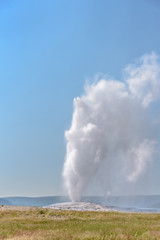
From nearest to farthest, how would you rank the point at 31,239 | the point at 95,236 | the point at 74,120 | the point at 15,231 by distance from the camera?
1. the point at 31,239
2. the point at 95,236
3. the point at 15,231
4. the point at 74,120

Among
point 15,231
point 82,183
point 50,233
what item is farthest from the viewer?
point 82,183

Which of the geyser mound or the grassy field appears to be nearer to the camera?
the grassy field

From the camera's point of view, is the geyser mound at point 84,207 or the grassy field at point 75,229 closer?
the grassy field at point 75,229

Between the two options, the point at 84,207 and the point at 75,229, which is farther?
the point at 84,207

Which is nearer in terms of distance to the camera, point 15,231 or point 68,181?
point 15,231

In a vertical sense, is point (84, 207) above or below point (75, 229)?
above

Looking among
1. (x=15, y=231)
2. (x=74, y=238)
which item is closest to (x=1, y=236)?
(x=15, y=231)

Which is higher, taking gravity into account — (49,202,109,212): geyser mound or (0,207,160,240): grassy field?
(49,202,109,212): geyser mound

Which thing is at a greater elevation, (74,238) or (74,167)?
(74,167)

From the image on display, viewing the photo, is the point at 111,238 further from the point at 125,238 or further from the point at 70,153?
the point at 70,153

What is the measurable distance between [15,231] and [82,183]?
59127mm

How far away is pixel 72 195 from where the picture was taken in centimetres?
8038

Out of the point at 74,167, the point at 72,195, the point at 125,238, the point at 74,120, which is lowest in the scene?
the point at 125,238

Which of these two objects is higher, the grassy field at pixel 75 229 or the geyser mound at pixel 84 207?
the geyser mound at pixel 84 207
